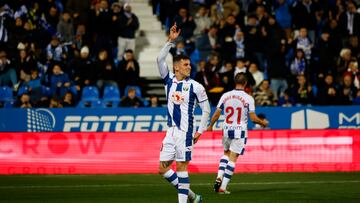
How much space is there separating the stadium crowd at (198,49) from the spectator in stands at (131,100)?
3 centimetres

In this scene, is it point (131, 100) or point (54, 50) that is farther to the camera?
point (54, 50)

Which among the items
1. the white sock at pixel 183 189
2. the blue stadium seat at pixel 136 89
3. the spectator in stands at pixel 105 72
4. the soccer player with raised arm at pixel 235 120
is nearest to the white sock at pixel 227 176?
the soccer player with raised arm at pixel 235 120

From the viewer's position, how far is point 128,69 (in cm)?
2647

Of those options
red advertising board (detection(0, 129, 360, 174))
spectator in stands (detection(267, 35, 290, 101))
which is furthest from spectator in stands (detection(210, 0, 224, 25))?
red advertising board (detection(0, 129, 360, 174))

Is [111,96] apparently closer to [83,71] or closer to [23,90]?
[83,71]

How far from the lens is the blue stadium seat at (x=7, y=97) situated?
84.3 feet

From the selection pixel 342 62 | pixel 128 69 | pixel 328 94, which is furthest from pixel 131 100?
pixel 342 62

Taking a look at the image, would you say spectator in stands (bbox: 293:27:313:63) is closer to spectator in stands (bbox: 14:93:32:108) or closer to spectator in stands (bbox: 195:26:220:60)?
spectator in stands (bbox: 195:26:220:60)

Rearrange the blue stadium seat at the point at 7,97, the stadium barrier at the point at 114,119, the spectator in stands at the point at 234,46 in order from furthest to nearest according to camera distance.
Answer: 1. the spectator in stands at the point at 234,46
2. the blue stadium seat at the point at 7,97
3. the stadium barrier at the point at 114,119

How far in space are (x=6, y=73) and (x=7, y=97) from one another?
110cm

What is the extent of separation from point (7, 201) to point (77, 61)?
40.7 feet

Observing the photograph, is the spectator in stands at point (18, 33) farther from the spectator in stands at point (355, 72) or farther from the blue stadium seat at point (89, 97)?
the spectator in stands at point (355, 72)

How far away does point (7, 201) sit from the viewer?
578 inches

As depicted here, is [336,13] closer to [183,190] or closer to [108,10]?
[108,10]
